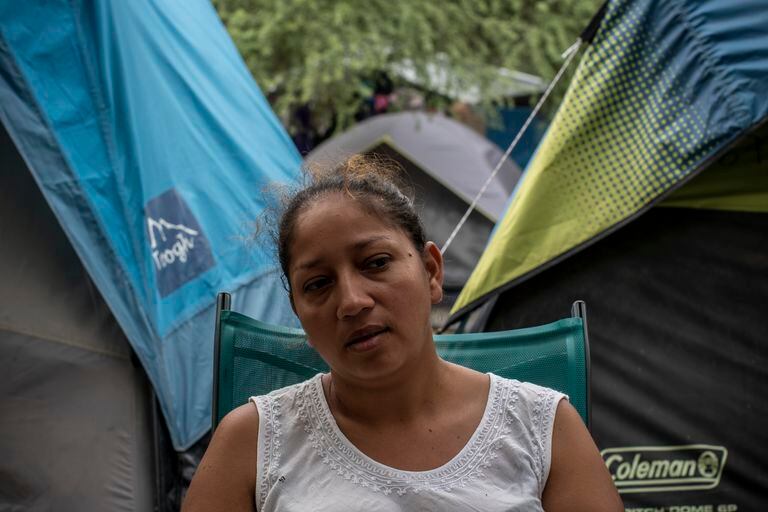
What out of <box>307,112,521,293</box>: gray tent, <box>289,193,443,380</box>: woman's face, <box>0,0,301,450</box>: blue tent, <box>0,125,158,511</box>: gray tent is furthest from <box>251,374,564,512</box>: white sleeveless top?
<box>307,112,521,293</box>: gray tent

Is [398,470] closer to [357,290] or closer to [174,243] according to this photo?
[357,290]

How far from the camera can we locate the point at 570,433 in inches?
58.9

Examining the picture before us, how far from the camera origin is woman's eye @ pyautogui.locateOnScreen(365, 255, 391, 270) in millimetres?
1456

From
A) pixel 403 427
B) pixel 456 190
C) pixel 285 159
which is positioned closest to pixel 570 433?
pixel 403 427

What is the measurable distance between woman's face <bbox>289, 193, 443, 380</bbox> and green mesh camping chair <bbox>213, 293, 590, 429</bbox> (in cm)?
52

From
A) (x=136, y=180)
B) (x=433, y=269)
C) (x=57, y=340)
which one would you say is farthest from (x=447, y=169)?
(x=433, y=269)

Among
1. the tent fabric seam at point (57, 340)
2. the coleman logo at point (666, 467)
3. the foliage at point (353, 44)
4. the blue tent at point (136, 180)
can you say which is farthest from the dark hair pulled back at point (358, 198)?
the foliage at point (353, 44)

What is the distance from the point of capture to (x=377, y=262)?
146 cm

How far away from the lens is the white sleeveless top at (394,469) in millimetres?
1383

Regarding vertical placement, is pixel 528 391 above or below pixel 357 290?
below

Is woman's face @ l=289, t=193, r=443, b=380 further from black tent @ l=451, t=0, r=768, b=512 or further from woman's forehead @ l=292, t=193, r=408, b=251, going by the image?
black tent @ l=451, t=0, r=768, b=512

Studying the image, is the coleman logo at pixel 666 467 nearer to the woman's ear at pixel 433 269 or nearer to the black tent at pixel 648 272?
the black tent at pixel 648 272

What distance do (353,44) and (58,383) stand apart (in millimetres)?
4582

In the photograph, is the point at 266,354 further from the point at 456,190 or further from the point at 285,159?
the point at 456,190
